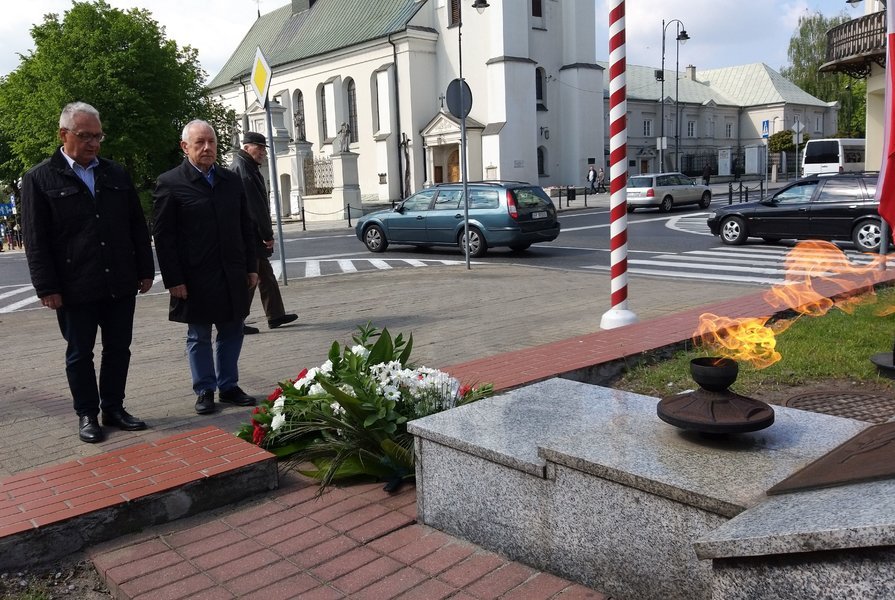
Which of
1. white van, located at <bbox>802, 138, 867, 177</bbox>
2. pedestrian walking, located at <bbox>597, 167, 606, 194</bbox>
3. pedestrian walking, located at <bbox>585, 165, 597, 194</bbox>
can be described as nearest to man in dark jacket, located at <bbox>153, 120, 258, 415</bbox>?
white van, located at <bbox>802, 138, 867, 177</bbox>

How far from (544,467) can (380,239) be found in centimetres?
1708

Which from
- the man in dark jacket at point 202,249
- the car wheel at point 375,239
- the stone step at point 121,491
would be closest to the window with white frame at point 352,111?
the car wheel at point 375,239

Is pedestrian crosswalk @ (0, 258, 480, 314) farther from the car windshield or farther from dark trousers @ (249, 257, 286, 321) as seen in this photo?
the car windshield

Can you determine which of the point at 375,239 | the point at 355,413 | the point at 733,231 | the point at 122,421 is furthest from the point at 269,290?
the point at 733,231

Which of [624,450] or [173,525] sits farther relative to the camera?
[173,525]

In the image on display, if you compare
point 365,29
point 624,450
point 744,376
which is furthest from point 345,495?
point 365,29

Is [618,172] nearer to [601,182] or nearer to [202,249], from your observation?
[202,249]

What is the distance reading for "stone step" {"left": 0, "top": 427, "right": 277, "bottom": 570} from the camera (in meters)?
3.13

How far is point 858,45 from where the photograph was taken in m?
24.8

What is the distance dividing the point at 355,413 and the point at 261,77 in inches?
316

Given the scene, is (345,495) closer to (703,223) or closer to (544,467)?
(544,467)

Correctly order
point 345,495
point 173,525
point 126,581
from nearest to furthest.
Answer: point 126,581
point 173,525
point 345,495

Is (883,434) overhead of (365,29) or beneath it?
beneath

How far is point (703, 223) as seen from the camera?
24953mm
